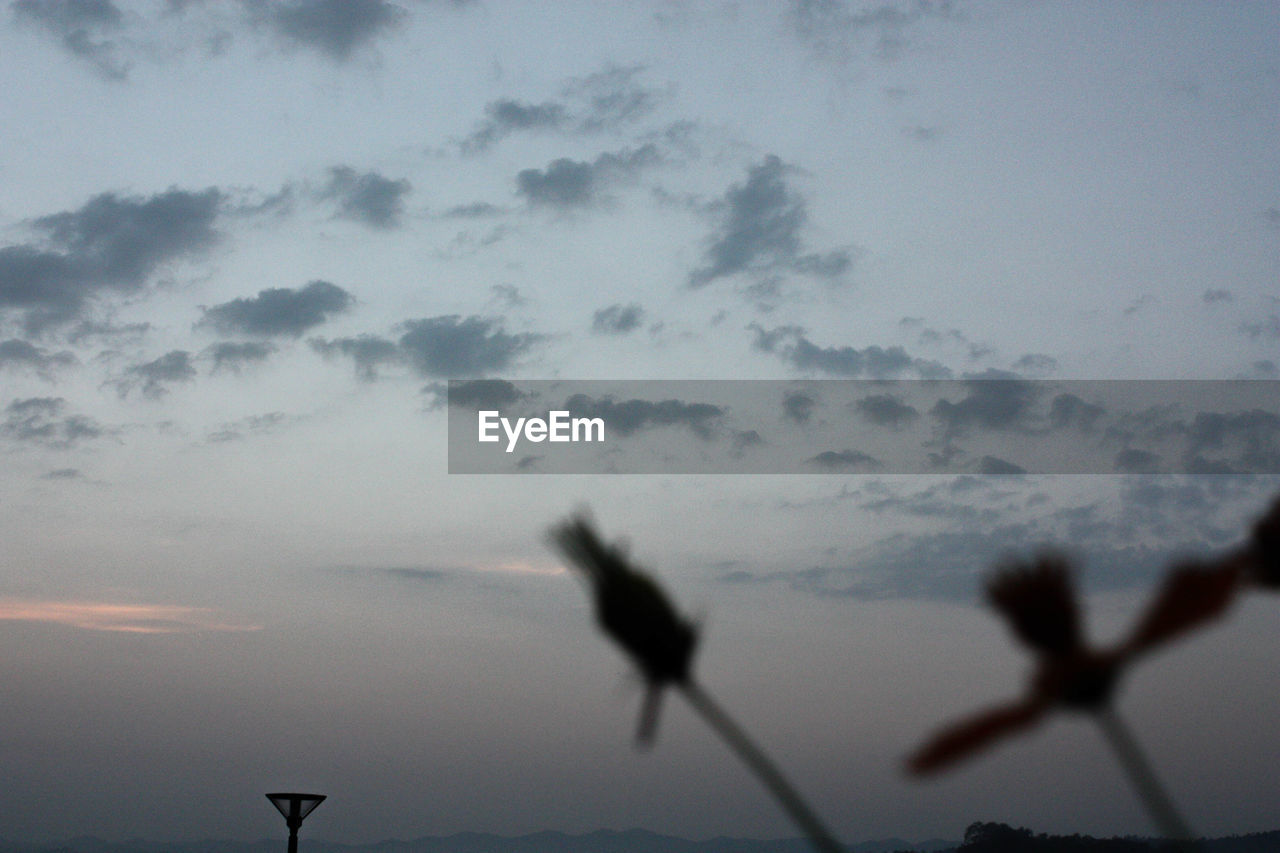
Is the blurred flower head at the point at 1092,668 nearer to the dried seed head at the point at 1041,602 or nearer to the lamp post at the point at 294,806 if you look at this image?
the dried seed head at the point at 1041,602

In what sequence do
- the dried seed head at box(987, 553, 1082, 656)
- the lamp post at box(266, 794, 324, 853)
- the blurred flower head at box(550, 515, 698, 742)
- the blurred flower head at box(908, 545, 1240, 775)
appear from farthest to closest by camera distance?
the lamp post at box(266, 794, 324, 853)
the blurred flower head at box(550, 515, 698, 742)
the dried seed head at box(987, 553, 1082, 656)
the blurred flower head at box(908, 545, 1240, 775)

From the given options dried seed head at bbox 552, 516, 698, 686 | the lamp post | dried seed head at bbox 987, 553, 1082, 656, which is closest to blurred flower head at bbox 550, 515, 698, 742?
dried seed head at bbox 552, 516, 698, 686

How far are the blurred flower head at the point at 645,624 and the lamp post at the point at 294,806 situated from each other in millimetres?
35030

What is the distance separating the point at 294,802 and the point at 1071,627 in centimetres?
3587

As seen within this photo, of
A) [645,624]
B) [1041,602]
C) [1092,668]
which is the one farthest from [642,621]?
[1092,668]

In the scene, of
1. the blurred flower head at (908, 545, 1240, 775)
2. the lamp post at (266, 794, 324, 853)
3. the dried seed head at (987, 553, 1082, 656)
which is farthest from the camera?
the lamp post at (266, 794, 324, 853)

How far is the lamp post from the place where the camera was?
111 ft

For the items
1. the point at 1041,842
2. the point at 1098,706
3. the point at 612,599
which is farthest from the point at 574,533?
the point at 1041,842

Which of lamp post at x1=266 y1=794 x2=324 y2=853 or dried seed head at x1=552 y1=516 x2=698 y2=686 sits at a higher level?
dried seed head at x1=552 y1=516 x2=698 y2=686

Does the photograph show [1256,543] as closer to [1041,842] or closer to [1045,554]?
[1045,554]

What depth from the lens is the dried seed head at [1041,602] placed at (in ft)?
4.76

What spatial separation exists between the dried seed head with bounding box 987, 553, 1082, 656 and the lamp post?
35324mm

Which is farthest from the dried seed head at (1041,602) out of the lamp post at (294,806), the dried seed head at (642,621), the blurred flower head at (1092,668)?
the lamp post at (294,806)

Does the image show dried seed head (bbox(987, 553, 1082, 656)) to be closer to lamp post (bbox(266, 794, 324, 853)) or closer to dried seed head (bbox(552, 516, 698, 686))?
dried seed head (bbox(552, 516, 698, 686))
